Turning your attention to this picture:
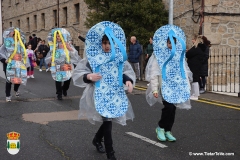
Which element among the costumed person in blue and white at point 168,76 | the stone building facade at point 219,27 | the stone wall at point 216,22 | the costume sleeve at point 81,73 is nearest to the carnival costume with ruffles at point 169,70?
the costumed person in blue and white at point 168,76

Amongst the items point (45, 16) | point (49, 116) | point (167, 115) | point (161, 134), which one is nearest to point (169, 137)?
point (161, 134)

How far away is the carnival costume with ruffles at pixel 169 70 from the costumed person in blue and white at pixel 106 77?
3.11ft

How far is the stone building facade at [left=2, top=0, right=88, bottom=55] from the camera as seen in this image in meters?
25.0

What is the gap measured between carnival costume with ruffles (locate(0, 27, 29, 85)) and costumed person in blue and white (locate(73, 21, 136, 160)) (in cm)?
509

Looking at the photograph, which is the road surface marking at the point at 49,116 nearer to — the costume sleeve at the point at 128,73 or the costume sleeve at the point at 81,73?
the costume sleeve at the point at 81,73

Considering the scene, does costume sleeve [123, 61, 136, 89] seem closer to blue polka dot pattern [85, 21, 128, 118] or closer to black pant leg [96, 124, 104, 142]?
blue polka dot pattern [85, 21, 128, 118]

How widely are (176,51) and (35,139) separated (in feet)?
8.64

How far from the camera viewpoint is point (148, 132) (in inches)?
249

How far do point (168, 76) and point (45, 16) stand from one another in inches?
1030

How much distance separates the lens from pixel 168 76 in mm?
5574

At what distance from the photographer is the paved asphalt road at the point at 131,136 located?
506 centimetres

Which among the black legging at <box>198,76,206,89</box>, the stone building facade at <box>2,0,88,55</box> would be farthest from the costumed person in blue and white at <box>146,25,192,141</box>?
the stone building facade at <box>2,0,88,55</box>

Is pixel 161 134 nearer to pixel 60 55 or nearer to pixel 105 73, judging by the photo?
pixel 105 73

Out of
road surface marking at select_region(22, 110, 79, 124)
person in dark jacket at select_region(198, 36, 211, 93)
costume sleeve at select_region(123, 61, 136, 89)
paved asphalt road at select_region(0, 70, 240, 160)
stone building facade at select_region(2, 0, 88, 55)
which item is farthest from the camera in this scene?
stone building facade at select_region(2, 0, 88, 55)
